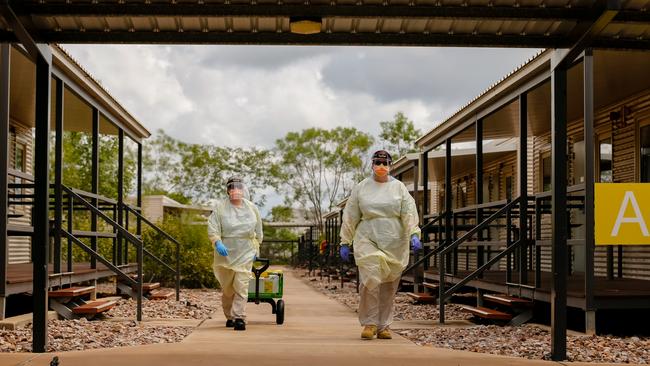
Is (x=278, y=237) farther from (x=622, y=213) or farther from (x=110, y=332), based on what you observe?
(x=622, y=213)

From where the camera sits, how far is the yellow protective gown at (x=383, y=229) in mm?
8809


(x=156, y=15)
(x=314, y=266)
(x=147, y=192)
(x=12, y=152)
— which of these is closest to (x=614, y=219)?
(x=156, y=15)

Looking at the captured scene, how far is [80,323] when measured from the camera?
9.77 m

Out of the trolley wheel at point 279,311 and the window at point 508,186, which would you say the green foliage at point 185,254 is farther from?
the trolley wheel at point 279,311

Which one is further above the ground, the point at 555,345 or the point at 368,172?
the point at 368,172

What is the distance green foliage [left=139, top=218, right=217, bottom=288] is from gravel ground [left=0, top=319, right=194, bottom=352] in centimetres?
851

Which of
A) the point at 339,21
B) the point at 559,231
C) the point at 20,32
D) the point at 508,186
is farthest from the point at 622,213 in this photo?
the point at 508,186

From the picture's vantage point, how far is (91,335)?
8555 mm

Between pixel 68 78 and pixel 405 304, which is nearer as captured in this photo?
pixel 68 78

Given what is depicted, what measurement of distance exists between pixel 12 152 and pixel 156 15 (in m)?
11.5

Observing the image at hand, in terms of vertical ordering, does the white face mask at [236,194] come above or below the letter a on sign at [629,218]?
above

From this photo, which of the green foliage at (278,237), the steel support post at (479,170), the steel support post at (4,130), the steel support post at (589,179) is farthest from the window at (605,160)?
the green foliage at (278,237)

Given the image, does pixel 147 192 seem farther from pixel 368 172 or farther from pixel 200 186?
pixel 368 172

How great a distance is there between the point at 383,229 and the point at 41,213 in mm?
3339
